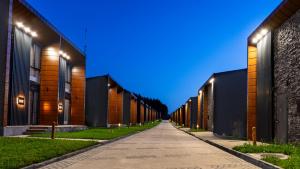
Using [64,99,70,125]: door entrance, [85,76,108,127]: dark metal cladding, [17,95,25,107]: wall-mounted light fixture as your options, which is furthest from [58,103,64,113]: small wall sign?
[85,76,108,127]: dark metal cladding

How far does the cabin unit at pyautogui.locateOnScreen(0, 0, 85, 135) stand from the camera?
24344 mm

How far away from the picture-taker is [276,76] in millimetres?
A: 23812

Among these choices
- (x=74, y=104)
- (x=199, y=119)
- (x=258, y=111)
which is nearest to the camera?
(x=258, y=111)

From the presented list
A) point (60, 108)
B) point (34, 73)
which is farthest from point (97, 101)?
point (34, 73)

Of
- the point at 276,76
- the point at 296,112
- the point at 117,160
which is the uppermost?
the point at 276,76

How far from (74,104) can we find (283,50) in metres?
30.6

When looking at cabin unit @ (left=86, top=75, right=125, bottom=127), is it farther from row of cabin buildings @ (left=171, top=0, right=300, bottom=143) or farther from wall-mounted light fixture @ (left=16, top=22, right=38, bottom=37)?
row of cabin buildings @ (left=171, top=0, right=300, bottom=143)

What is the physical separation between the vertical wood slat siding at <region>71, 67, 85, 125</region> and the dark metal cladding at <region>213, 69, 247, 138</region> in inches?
579

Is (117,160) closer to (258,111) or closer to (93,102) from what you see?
(258,111)

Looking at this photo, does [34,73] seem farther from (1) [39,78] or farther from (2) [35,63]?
(1) [39,78]

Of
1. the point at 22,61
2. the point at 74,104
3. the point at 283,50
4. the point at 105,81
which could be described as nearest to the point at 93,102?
the point at 105,81

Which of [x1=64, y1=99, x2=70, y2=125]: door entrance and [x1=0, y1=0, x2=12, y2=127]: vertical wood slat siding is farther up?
[x1=0, y1=0, x2=12, y2=127]: vertical wood slat siding

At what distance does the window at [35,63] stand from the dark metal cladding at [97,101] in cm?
1791

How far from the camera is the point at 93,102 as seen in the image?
56.2 meters
